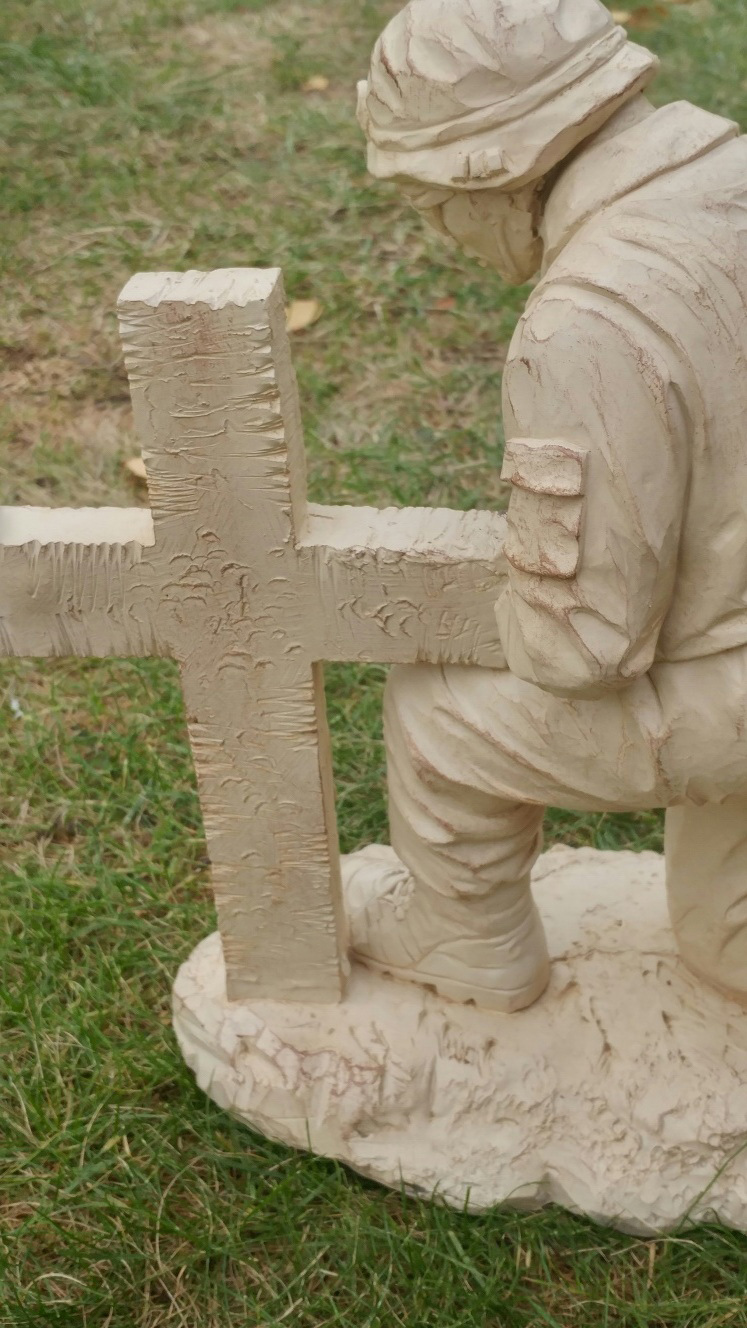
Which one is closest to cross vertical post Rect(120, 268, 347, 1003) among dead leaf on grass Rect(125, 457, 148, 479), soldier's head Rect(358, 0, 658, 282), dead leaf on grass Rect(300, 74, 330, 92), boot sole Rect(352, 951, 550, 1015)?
boot sole Rect(352, 951, 550, 1015)

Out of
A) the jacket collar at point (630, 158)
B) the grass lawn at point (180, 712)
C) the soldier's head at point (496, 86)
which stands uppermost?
the soldier's head at point (496, 86)

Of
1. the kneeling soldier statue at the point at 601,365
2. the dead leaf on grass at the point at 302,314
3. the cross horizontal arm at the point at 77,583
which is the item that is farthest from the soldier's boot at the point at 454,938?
the dead leaf on grass at the point at 302,314

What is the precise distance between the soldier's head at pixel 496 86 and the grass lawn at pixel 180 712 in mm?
1368

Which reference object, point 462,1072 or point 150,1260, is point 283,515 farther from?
point 150,1260

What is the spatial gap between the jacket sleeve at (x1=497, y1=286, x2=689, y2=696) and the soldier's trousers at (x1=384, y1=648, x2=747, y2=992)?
131mm

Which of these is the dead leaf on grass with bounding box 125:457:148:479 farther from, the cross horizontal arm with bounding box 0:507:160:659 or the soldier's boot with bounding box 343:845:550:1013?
the cross horizontal arm with bounding box 0:507:160:659

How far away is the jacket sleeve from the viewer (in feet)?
4.75

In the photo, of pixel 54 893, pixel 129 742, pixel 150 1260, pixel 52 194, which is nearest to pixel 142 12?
pixel 52 194

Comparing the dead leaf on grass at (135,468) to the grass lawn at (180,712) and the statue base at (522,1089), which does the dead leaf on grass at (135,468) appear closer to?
the grass lawn at (180,712)

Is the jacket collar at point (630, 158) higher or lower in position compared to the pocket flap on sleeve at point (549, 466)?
higher

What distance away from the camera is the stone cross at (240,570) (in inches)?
67.0

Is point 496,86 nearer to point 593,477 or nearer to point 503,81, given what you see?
point 503,81

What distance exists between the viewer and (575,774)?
177cm

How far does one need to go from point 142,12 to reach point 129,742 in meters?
3.31
